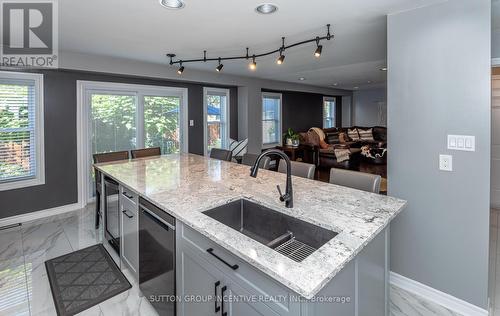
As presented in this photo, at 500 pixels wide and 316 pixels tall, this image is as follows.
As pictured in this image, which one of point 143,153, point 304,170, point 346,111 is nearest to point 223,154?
point 143,153

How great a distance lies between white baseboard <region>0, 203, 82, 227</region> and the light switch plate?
5.07 m

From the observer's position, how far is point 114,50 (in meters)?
3.78

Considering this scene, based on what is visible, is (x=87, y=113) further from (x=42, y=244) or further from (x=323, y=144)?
(x=323, y=144)

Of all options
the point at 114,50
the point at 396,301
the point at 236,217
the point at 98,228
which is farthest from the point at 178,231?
the point at 114,50

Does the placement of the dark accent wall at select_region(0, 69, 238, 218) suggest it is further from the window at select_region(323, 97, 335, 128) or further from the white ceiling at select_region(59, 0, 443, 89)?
the window at select_region(323, 97, 335, 128)

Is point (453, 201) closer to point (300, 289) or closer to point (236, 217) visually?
point (236, 217)

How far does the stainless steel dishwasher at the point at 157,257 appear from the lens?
67.8 inches

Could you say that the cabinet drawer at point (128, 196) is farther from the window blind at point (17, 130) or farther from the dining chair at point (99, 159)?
the window blind at point (17, 130)

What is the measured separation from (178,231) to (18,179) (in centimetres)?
372

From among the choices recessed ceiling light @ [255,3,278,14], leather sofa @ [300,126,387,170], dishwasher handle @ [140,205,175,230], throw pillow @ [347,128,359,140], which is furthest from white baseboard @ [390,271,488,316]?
throw pillow @ [347,128,359,140]

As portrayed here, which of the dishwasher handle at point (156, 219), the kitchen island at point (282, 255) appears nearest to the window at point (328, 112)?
the kitchen island at point (282, 255)

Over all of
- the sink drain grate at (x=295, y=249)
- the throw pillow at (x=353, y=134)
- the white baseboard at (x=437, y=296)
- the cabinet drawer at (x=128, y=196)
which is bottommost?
the white baseboard at (x=437, y=296)

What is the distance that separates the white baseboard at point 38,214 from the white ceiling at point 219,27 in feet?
7.89

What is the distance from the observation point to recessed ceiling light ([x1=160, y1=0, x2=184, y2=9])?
2.22 meters
